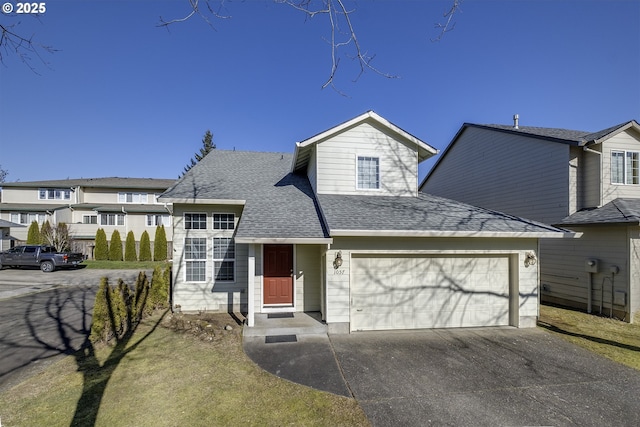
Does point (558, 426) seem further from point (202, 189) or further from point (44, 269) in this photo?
point (44, 269)

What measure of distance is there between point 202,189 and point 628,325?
45.8 feet

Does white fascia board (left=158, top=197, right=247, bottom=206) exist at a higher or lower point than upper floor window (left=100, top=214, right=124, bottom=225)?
higher

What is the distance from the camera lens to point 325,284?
8164 millimetres

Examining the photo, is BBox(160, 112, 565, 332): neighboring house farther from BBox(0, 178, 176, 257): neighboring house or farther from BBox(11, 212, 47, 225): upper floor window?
BBox(11, 212, 47, 225): upper floor window

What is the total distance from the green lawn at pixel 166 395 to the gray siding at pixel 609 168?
11747 mm

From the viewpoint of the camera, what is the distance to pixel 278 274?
9672mm

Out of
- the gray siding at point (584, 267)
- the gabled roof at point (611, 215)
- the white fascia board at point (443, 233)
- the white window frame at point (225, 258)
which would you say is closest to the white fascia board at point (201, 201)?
the white window frame at point (225, 258)

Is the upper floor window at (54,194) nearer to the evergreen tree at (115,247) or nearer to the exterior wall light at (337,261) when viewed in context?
the evergreen tree at (115,247)

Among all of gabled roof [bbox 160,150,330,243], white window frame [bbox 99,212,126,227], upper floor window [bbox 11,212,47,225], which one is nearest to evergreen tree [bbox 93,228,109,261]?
white window frame [bbox 99,212,126,227]

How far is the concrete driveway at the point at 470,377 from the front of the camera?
4.60m

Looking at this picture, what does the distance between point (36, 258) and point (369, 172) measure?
21702mm

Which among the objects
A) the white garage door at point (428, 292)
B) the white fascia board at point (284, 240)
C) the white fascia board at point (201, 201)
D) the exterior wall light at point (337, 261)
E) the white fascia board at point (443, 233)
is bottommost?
the white garage door at point (428, 292)

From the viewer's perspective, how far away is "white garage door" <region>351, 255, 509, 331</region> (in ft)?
27.4

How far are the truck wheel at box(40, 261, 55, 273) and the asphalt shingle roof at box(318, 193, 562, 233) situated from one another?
19344 mm
